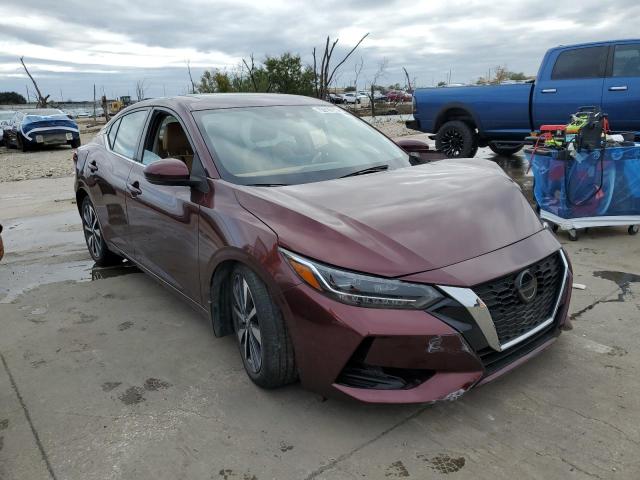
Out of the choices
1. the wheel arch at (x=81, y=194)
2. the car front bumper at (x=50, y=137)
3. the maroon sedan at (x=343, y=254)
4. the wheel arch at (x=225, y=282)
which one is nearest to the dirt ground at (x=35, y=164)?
the car front bumper at (x=50, y=137)

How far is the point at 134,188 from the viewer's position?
404 centimetres

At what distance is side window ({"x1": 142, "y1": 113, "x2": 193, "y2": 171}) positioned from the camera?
381 cm

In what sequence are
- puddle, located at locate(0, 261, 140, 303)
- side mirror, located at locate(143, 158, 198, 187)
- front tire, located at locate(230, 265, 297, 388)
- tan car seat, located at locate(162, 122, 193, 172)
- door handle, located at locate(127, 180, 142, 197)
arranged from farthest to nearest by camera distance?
puddle, located at locate(0, 261, 140, 303), door handle, located at locate(127, 180, 142, 197), tan car seat, located at locate(162, 122, 193, 172), side mirror, located at locate(143, 158, 198, 187), front tire, located at locate(230, 265, 297, 388)

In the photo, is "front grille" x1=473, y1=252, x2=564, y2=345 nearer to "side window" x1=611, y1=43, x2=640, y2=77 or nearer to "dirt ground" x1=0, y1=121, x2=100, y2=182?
"side window" x1=611, y1=43, x2=640, y2=77

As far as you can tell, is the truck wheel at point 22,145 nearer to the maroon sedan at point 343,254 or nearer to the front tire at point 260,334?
the maroon sedan at point 343,254

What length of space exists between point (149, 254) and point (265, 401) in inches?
66.0

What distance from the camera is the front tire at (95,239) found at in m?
5.15

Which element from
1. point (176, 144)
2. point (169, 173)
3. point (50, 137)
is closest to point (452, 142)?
point (176, 144)

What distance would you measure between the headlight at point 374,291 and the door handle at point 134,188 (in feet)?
7.00

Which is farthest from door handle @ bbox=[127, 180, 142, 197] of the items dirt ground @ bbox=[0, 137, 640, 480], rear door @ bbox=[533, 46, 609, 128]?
rear door @ bbox=[533, 46, 609, 128]

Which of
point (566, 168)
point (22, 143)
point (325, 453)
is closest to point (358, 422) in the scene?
point (325, 453)

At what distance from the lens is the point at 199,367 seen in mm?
3258

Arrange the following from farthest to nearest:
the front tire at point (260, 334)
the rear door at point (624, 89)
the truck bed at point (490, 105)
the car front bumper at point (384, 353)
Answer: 1. the truck bed at point (490, 105)
2. the rear door at point (624, 89)
3. the front tire at point (260, 334)
4. the car front bumper at point (384, 353)

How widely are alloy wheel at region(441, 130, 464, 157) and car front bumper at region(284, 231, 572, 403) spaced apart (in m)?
7.63
